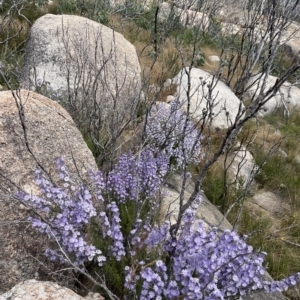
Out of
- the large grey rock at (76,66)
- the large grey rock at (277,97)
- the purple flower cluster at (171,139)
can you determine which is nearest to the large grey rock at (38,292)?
the purple flower cluster at (171,139)

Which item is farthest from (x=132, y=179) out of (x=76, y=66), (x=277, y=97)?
(x=277, y=97)

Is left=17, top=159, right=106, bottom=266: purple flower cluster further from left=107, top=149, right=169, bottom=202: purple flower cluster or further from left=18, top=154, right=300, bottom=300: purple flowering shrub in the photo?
left=107, top=149, right=169, bottom=202: purple flower cluster

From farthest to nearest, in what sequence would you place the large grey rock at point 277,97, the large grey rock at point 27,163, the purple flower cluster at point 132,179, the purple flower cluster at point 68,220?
the large grey rock at point 277,97 < the purple flower cluster at point 132,179 < the large grey rock at point 27,163 < the purple flower cluster at point 68,220

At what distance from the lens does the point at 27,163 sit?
219 centimetres

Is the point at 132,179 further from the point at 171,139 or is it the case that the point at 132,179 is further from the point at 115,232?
the point at 171,139

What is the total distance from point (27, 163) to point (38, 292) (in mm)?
775

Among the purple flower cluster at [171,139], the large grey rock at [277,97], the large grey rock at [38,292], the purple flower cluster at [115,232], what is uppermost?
the purple flower cluster at [115,232]

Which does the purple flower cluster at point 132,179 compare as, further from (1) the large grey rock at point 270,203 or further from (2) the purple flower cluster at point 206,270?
(1) the large grey rock at point 270,203

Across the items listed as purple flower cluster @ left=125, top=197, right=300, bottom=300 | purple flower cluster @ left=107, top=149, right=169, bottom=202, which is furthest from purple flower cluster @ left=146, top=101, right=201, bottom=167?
purple flower cluster @ left=125, top=197, right=300, bottom=300

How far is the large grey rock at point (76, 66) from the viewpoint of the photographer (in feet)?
12.5

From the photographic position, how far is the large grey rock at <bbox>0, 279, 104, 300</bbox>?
1.61 metres

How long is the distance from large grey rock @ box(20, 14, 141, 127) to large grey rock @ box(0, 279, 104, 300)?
2.05 metres

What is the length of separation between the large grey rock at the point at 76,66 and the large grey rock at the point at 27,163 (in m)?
1.14

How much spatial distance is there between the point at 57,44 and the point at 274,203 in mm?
2735
